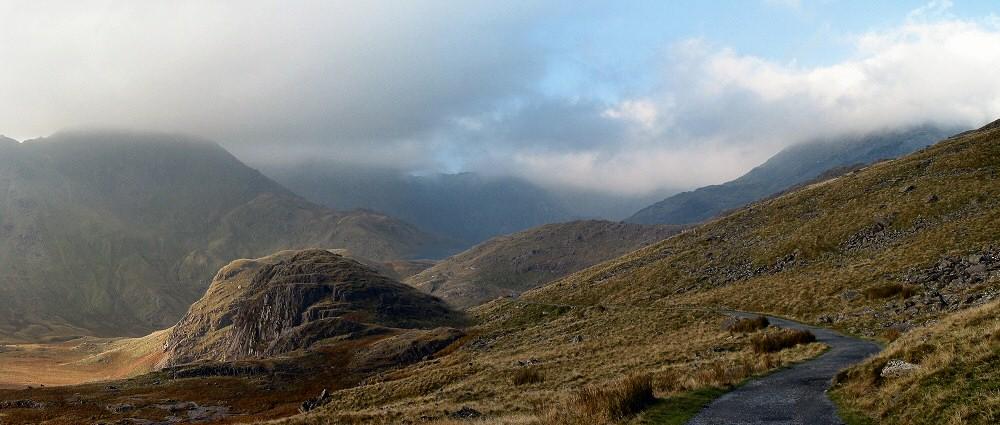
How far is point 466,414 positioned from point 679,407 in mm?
11150

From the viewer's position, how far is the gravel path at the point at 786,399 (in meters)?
17.2

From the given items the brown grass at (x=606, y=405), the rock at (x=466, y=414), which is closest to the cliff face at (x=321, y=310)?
the rock at (x=466, y=414)

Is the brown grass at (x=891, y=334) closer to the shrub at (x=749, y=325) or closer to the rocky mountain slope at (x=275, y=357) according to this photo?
the shrub at (x=749, y=325)

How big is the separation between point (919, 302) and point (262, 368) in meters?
79.0

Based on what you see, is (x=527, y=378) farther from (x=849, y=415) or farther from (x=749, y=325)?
(x=849, y=415)

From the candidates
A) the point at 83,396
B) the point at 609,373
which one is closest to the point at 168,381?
the point at 83,396

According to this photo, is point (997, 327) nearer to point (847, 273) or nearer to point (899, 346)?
point (899, 346)

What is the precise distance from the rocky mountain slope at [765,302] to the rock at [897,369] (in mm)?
378

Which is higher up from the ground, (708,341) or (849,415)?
(849,415)

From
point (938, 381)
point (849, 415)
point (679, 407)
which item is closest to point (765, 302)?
point (679, 407)

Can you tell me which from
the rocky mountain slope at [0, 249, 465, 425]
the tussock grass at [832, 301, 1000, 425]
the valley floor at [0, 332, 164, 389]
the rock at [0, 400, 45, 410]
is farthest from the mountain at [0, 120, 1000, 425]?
the valley floor at [0, 332, 164, 389]

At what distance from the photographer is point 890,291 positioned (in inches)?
1854

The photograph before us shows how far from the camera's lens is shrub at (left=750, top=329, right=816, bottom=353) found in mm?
34219

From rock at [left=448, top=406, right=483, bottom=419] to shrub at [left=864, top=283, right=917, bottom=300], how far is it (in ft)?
120
